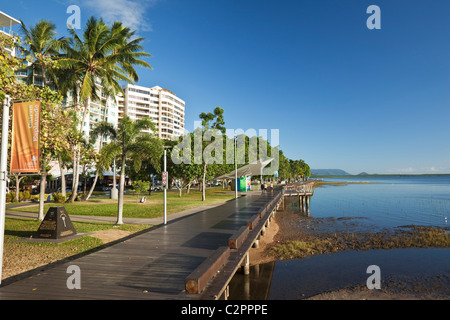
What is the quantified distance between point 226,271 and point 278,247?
10578 mm

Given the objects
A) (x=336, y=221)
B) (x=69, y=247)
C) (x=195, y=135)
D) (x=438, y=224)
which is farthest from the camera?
(x=195, y=135)

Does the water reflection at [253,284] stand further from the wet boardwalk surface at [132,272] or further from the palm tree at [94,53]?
the palm tree at [94,53]

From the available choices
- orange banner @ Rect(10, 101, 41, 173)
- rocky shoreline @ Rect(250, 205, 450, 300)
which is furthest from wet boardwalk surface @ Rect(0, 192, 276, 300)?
rocky shoreline @ Rect(250, 205, 450, 300)

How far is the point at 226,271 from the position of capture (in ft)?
23.6

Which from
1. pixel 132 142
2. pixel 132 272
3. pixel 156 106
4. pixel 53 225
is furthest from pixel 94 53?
pixel 156 106

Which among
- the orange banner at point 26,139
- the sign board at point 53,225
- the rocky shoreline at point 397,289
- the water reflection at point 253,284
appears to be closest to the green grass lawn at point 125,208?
the sign board at point 53,225

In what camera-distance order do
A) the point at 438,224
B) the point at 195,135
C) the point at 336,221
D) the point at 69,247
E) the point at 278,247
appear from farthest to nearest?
1. the point at 195,135
2. the point at 336,221
3. the point at 438,224
4. the point at 278,247
5. the point at 69,247

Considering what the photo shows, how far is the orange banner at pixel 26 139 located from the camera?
6.50 metres

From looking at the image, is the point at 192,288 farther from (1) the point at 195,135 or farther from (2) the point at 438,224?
(1) the point at 195,135

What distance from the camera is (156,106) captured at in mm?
116250

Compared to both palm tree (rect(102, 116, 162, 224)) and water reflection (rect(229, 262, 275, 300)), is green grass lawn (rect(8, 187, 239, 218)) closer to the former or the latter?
palm tree (rect(102, 116, 162, 224))

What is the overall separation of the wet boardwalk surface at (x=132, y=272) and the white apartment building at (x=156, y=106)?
101m

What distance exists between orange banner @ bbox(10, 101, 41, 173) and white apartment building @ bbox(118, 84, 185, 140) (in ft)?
338
